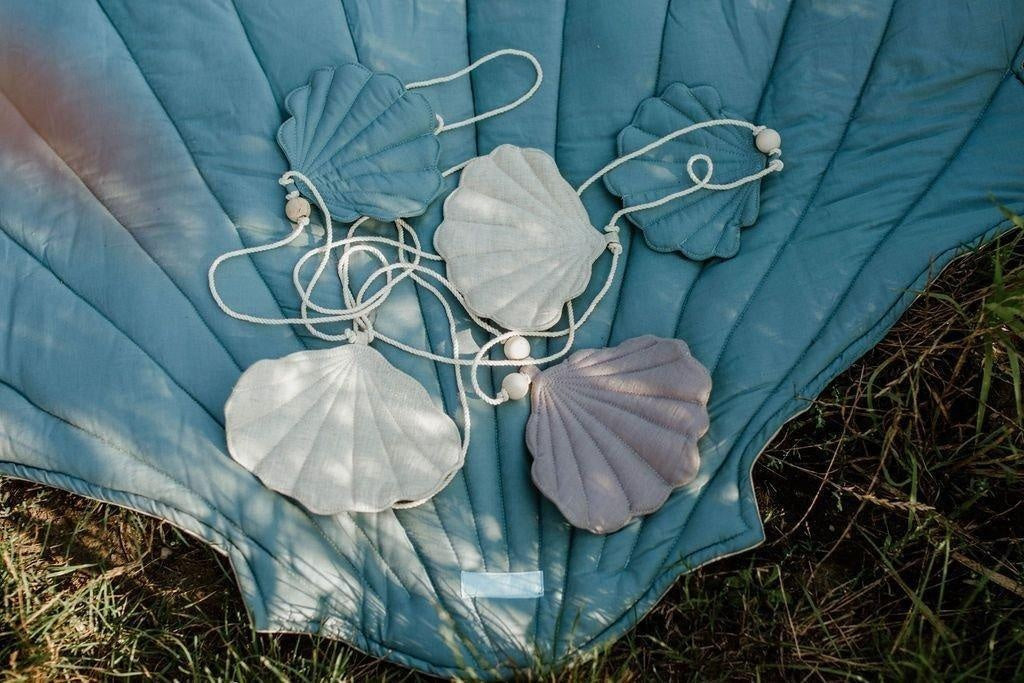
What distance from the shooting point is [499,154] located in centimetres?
154

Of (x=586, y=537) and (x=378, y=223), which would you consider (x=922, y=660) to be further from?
(x=378, y=223)

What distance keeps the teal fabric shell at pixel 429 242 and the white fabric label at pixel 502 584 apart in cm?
1

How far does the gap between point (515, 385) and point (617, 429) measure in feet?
0.51

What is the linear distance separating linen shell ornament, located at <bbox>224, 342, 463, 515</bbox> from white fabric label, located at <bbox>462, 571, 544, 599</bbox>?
130mm

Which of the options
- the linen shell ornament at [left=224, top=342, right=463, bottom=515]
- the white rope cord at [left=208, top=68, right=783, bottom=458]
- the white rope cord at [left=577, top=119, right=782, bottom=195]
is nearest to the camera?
the linen shell ornament at [left=224, top=342, right=463, bottom=515]

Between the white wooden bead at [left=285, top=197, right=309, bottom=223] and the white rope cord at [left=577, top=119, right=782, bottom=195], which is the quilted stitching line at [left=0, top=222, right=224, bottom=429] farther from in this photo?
the white rope cord at [left=577, top=119, right=782, bottom=195]

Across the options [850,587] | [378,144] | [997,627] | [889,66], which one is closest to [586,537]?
[850,587]

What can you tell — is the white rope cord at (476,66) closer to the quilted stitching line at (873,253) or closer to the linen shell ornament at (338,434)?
the linen shell ornament at (338,434)

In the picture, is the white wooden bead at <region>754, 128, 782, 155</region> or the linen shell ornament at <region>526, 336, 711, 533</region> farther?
the white wooden bead at <region>754, 128, 782, 155</region>

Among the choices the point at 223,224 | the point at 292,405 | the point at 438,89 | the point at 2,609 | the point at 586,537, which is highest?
the point at 438,89

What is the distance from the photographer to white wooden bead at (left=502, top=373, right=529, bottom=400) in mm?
1396

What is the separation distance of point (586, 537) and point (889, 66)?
0.86m

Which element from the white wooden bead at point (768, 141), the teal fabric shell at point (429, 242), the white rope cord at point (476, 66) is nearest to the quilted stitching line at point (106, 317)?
the teal fabric shell at point (429, 242)

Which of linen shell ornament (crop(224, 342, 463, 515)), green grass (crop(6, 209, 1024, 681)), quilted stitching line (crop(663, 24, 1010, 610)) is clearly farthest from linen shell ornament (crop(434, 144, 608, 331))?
green grass (crop(6, 209, 1024, 681))
